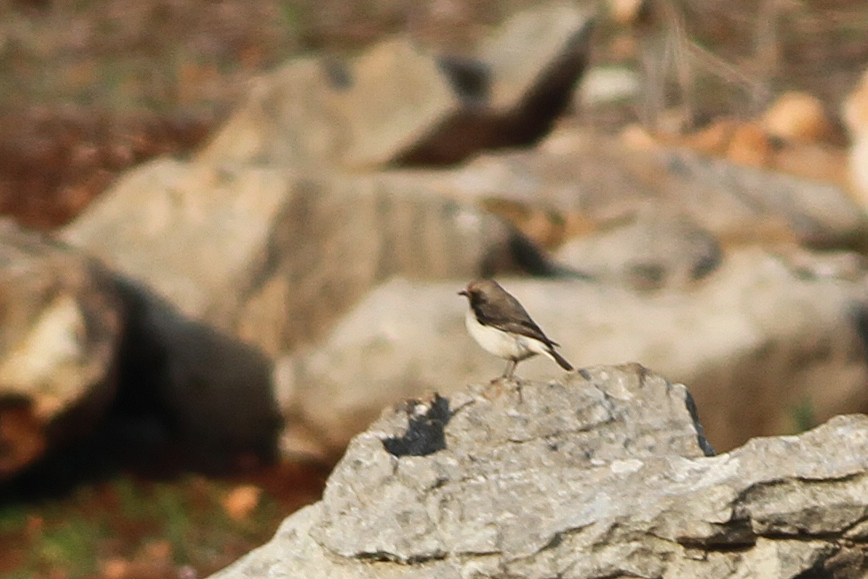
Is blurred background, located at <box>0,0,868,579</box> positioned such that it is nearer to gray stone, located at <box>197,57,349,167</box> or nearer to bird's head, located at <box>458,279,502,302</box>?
gray stone, located at <box>197,57,349,167</box>

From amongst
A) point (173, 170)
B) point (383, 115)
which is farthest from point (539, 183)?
point (173, 170)

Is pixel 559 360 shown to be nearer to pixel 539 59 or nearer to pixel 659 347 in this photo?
pixel 659 347

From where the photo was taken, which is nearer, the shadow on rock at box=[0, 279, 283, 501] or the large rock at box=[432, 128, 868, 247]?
the shadow on rock at box=[0, 279, 283, 501]

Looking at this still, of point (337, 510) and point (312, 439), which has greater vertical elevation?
point (337, 510)

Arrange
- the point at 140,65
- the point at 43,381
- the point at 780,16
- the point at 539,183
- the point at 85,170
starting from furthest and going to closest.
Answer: the point at 780,16, the point at 140,65, the point at 85,170, the point at 539,183, the point at 43,381

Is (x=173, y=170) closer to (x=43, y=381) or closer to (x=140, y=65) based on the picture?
(x=43, y=381)

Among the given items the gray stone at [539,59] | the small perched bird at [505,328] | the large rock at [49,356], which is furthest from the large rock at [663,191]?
the small perched bird at [505,328]

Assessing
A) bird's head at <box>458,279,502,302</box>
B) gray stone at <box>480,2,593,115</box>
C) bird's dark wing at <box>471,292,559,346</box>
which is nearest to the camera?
bird's dark wing at <box>471,292,559,346</box>

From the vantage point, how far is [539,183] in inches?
459

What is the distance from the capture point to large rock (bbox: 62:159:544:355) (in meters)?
9.20

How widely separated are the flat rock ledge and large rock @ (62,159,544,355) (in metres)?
5.46

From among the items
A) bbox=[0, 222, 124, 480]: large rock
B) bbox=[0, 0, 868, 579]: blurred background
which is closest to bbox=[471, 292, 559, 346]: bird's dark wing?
bbox=[0, 0, 868, 579]: blurred background

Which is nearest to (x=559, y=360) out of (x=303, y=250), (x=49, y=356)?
(x=49, y=356)

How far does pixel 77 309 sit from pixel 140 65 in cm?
1056
